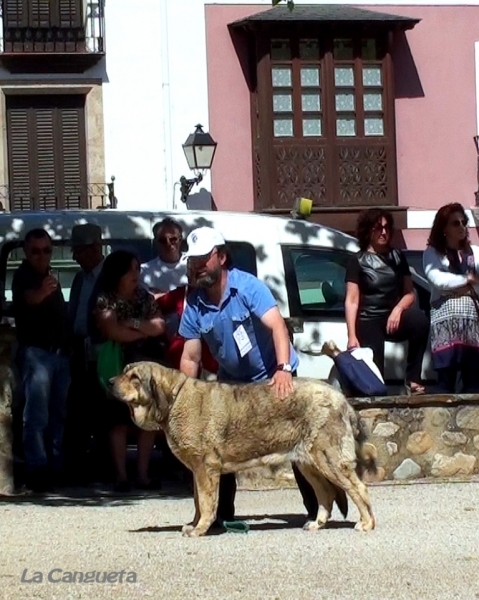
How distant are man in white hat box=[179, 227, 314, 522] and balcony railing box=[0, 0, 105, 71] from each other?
16691 mm

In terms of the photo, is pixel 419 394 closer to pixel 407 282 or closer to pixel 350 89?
pixel 407 282

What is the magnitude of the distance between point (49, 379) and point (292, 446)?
8.40 feet

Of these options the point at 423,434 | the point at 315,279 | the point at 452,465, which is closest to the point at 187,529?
the point at 423,434

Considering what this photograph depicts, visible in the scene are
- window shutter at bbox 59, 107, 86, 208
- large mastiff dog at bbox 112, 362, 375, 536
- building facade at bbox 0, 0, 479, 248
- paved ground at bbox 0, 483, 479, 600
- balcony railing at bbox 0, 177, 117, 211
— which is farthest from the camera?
window shutter at bbox 59, 107, 86, 208

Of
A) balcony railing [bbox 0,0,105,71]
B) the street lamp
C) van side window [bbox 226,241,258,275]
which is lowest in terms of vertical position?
van side window [bbox 226,241,258,275]

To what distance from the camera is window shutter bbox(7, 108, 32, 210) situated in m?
25.0

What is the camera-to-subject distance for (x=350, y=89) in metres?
Answer: 25.7

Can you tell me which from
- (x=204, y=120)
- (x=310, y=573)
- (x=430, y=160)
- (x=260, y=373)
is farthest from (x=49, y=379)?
(x=430, y=160)

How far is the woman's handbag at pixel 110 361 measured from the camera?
10148 mm

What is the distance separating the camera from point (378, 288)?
1070 centimetres

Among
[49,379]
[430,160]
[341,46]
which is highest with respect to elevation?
[341,46]

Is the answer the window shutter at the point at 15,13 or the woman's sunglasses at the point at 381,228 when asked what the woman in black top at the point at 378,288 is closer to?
the woman's sunglasses at the point at 381,228

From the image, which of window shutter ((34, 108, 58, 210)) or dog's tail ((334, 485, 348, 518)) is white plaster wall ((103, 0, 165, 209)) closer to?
window shutter ((34, 108, 58, 210))

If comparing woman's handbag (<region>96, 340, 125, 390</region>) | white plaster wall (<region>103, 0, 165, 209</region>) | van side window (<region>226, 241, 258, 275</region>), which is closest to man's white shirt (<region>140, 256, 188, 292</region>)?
van side window (<region>226, 241, 258, 275</region>)
